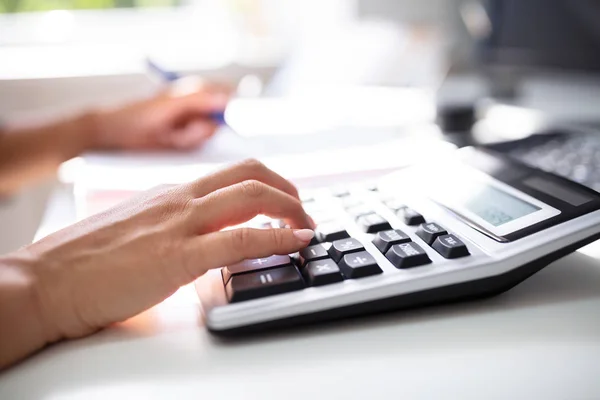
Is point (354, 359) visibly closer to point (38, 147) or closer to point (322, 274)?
point (322, 274)

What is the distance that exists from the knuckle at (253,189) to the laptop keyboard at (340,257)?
0.04m


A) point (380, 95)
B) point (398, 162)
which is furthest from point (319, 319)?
Answer: point (380, 95)

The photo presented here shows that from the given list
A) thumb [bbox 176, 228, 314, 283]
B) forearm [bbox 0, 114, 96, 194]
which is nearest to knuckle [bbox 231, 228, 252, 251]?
thumb [bbox 176, 228, 314, 283]

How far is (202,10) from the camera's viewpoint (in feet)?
4.45

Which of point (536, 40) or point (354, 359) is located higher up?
point (536, 40)

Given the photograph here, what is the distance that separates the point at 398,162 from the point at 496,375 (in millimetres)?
372

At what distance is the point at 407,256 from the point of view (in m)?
0.34

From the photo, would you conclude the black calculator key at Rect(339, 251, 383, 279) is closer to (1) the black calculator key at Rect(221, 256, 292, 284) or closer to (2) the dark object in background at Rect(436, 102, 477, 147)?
(1) the black calculator key at Rect(221, 256, 292, 284)

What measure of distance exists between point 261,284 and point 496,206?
18 cm

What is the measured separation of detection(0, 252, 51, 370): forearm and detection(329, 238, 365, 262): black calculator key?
168 mm

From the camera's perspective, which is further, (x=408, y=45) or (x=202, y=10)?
(x=202, y=10)

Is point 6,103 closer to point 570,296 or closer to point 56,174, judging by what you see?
point 56,174

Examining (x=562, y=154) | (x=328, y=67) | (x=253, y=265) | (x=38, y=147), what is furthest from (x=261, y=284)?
(x=328, y=67)

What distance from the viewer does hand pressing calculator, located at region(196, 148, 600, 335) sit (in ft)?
1.05
